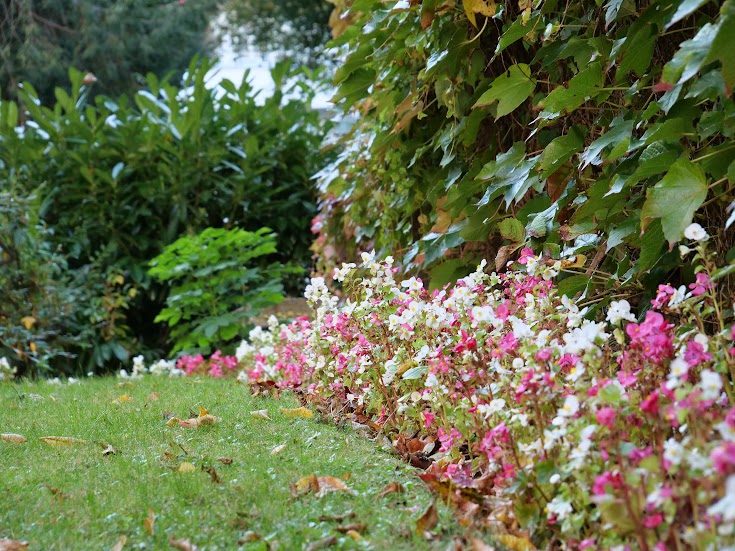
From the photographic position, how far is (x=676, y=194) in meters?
1.84

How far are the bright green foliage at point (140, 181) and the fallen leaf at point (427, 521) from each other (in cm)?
505

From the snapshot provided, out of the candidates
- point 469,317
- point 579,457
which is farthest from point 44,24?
point 579,457

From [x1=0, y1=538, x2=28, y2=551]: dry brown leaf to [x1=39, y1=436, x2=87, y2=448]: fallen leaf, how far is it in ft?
2.99

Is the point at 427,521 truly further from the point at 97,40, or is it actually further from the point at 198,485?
the point at 97,40

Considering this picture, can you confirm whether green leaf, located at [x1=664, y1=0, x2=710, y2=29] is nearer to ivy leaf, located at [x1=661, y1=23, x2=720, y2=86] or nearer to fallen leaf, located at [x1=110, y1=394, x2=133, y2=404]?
ivy leaf, located at [x1=661, y1=23, x2=720, y2=86]

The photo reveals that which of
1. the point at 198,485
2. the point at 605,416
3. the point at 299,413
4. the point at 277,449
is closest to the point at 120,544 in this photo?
the point at 198,485

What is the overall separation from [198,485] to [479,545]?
0.81 m

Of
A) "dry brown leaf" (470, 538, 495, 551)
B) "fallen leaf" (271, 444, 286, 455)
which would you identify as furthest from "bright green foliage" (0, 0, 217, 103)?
"dry brown leaf" (470, 538, 495, 551)

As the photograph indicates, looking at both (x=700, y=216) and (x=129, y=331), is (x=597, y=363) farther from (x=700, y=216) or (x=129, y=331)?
(x=129, y=331)

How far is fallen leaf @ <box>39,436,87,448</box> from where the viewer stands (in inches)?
104

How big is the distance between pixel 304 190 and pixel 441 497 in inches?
216

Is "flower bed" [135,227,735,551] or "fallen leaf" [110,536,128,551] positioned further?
"fallen leaf" [110,536,128,551]

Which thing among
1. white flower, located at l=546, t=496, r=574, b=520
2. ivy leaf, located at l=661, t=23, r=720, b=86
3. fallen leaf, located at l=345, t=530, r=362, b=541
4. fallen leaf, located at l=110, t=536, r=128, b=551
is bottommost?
fallen leaf, located at l=345, t=530, r=362, b=541

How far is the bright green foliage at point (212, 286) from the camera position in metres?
5.95
